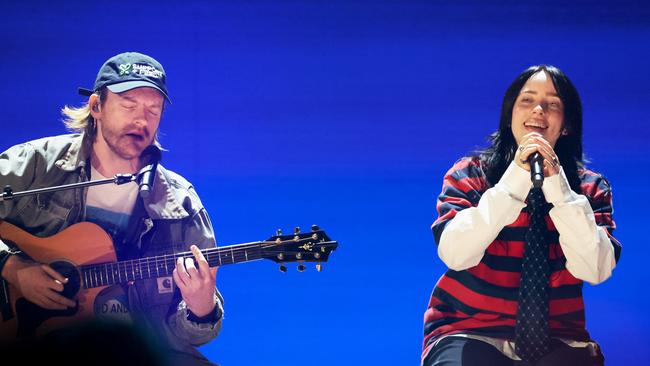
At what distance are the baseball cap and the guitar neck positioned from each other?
661mm

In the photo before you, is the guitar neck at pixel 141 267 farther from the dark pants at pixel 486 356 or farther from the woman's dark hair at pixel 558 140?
the woman's dark hair at pixel 558 140

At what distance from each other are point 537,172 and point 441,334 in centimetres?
64

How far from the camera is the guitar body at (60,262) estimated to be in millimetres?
3049

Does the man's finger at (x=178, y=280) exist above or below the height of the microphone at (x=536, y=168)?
below

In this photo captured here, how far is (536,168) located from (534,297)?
45cm

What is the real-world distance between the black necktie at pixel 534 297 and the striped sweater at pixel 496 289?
55mm

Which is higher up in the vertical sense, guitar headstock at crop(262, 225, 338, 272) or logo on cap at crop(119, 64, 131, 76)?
logo on cap at crop(119, 64, 131, 76)

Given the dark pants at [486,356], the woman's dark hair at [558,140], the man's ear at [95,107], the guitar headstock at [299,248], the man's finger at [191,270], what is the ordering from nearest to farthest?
the dark pants at [486,356], the woman's dark hair at [558,140], the man's finger at [191,270], the guitar headstock at [299,248], the man's ear at [95,107]

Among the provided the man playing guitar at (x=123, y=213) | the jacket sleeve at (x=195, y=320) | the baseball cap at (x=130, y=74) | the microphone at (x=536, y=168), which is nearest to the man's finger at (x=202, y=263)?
the man playing guitar at (x=123, y=213)

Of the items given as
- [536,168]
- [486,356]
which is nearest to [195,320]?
[486,356]

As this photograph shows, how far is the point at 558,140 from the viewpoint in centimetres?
293

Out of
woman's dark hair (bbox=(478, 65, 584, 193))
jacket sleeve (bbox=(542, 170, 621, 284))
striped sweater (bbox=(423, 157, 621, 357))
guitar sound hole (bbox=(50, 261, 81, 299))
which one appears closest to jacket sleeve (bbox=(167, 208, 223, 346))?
guitar sound hole (bbox=(50, 261, 81, 299))

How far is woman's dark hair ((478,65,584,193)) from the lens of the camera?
2.84 meters

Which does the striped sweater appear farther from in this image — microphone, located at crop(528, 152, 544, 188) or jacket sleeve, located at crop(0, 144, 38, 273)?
jacket sleeve, located at crop(0, 144, 38, 273)
